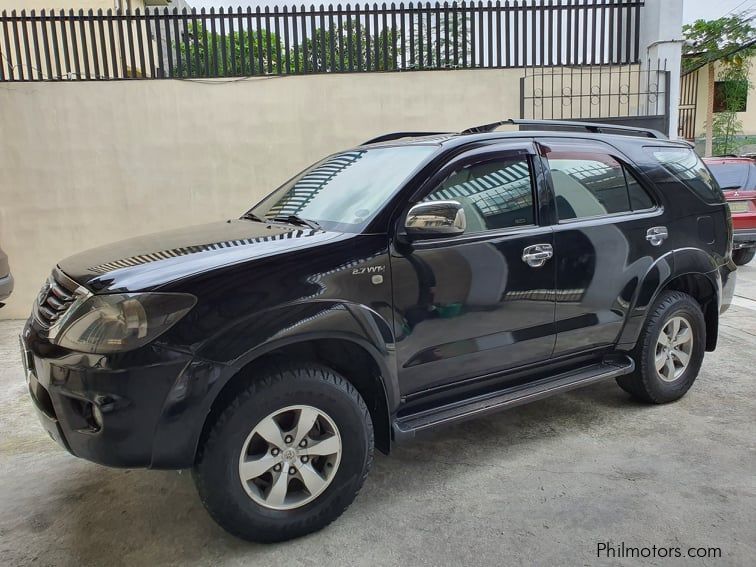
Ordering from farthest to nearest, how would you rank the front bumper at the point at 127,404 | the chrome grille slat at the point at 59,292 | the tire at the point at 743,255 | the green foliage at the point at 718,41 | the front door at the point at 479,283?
1. the green foliage at the point at 718,41
2. the tire at the point at 743,255
3. the front door at the point at 479,283
4. the chrome grille slat at the point at 59,292
5. the front bumper at the point at 127,404

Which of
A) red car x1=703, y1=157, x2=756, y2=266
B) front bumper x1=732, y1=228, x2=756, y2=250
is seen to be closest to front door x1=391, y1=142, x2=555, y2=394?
red car x1=703, y1=157, x2=756, y2=266

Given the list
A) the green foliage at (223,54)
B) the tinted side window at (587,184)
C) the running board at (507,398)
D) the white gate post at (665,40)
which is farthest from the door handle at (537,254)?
the white gate post at (665,40)

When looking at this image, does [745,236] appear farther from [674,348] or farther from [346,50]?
[346,50]

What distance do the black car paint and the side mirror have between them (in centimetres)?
7

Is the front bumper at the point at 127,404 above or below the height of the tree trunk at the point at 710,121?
below

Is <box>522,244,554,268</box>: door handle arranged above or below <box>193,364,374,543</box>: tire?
above

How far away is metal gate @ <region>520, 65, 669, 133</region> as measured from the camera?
26.7 ft

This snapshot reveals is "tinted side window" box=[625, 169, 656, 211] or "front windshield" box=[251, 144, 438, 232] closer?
"front windshield" box=[251, 144, 438, 232]

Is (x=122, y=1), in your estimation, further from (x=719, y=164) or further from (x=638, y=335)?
(x=638, y=335)

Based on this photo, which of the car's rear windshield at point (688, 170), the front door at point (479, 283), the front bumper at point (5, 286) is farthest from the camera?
the front bumper at point (5, 286)

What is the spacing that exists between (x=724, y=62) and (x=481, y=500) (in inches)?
953

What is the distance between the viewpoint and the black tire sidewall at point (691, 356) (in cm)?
395

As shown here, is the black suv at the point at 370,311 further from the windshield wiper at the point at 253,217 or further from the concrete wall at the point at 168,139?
the concrete wall at the point at 168,139

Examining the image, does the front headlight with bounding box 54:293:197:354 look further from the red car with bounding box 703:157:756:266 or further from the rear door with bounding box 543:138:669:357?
the red car with bounding box 703:157:756:266
